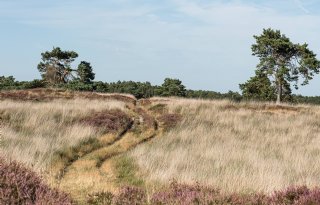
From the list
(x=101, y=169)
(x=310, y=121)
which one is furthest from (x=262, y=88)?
(x=101, y=169)

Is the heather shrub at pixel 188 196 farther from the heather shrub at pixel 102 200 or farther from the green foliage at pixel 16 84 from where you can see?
the green foliage at pixel 16 84

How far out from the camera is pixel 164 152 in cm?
1491

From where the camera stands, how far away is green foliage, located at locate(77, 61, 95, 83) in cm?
7119

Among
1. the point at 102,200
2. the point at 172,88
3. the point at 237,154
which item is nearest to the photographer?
the point at 102,200

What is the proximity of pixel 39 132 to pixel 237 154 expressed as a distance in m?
7.82

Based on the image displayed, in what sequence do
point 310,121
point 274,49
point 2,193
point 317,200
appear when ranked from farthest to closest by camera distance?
point 274,49
point 310,121
point 317,200
point 2,193

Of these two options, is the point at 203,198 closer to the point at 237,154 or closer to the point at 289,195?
the point at 289,195

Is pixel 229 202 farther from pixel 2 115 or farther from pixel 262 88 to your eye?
pixel 262 88

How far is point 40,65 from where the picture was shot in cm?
7106

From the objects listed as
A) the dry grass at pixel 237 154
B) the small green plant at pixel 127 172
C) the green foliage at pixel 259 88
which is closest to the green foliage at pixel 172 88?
the green foliage at pixel 259 88

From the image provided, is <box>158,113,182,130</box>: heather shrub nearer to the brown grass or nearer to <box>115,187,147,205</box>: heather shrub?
the brown grass

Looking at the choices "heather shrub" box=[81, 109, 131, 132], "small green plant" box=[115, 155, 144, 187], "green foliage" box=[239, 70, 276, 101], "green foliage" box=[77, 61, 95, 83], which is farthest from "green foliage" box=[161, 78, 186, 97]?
"small green plant" box=[115, 155, 144, 187]

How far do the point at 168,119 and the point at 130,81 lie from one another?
68884mm

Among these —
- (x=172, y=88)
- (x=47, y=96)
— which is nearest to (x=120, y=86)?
(x=172, y=88)
